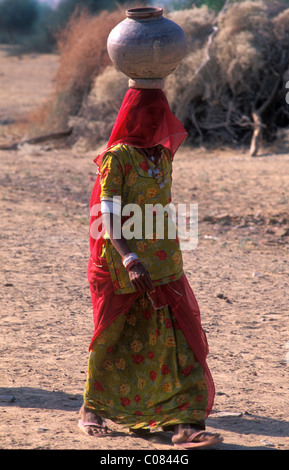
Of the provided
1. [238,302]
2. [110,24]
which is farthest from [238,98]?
[238,302]

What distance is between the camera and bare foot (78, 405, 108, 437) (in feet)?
9.24

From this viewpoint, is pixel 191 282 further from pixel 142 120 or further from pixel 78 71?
pixel 78 71

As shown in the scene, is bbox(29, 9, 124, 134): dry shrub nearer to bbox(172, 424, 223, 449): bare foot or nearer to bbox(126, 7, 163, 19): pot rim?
bbox(126, 7, 163, 19): pot rim

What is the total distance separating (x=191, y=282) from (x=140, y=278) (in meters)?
3.10

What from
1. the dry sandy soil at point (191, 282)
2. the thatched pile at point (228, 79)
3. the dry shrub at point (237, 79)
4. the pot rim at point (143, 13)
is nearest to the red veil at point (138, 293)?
the pot rim at point (143, 13)

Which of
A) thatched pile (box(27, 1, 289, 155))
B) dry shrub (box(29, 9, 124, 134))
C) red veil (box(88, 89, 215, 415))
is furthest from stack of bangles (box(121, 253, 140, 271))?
dry shrub (box(29, 9, 124, 134))

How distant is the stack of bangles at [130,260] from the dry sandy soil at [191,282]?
771 millimetres

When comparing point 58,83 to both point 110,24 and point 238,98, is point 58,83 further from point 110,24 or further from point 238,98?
point 238,98

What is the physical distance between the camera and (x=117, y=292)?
2725 millimetres

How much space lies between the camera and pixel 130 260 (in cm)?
257

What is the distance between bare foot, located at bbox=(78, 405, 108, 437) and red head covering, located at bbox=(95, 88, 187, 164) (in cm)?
115

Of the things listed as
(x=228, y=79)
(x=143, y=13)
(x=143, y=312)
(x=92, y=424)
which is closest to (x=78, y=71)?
(x=228, y=79)

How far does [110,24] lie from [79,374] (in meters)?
12.1

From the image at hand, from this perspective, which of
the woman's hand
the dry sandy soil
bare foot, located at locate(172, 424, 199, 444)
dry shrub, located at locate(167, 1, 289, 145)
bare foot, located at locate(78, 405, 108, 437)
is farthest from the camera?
dry shrub, located at locate(167, 1, 289, 145)
